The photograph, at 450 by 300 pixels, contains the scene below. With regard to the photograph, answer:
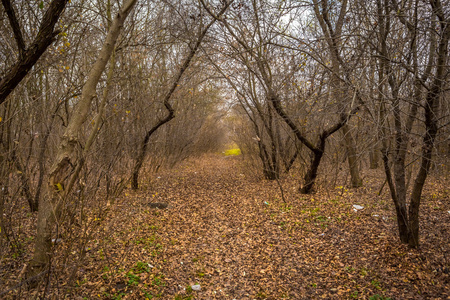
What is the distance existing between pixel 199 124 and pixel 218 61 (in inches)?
252

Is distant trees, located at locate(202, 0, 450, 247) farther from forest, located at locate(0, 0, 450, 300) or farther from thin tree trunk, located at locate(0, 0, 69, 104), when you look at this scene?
thin tree trunk, located at locate(0, 0, 69, 104)

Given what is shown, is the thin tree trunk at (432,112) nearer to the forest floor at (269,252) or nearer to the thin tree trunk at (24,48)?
the forest floor at (269,252)

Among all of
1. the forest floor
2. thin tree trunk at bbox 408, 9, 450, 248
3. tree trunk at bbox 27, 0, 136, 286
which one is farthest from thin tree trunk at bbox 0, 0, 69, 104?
thin tree trunk at bbox 408, 9, 450, 248

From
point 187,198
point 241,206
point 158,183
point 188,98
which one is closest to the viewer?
point 241,206

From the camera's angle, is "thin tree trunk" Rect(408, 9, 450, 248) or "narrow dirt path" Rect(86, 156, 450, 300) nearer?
"thin tree trunk" Rect(408, 9, 450, 248)

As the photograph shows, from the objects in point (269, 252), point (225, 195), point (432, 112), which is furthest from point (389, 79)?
point (225, 195)

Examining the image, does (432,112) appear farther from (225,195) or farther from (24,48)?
(225,195)

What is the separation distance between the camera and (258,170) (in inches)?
431

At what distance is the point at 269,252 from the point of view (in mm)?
4887

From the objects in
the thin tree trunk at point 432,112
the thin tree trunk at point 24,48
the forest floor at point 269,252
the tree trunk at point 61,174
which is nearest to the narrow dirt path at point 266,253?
the forest floor at point 269,252

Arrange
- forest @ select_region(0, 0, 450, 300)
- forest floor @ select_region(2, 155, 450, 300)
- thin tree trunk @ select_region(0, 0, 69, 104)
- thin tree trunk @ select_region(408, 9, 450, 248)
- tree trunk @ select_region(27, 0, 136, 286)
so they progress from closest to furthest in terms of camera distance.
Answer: thin tree trunk @ select_region(0, 0, 69, 104)
tree trunk @ select_region(27, 0, 136, 286)
forest @ select_region(0, 0, 450, 300)
thin tree trunk @ select_region(408, 9, 450, 248)
forest floor @ select_region(2, 155, 450, 300)

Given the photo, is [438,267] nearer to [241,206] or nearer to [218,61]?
[241,206]

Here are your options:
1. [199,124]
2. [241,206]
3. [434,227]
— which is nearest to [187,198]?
[241,206]

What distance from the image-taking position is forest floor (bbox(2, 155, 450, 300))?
375 cm
